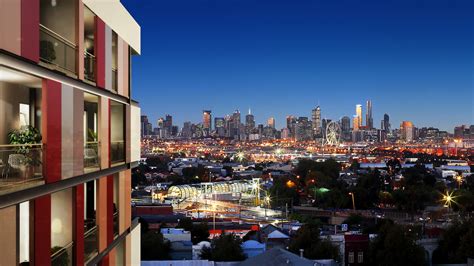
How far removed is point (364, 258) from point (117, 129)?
17359mm

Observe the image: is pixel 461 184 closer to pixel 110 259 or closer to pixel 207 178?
pixel 207 178

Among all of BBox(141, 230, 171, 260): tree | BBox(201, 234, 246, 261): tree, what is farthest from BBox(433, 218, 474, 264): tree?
BBox(141, 230, 171, 260): tree

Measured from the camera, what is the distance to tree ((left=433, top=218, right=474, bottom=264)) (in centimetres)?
1967

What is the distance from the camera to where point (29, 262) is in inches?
116

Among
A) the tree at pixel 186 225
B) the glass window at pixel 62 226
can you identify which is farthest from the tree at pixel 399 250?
the glass window at pixel 62 226

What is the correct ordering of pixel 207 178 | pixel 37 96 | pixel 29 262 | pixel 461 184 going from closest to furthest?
pixel 29 262, pixel 37 96, pixel 461 184, pixel 207 178

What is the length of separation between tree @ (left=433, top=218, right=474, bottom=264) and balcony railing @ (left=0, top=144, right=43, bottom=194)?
1899 centimetres

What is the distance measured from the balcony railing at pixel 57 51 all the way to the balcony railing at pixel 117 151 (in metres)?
1.31

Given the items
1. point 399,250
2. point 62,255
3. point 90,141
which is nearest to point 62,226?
point 62,255

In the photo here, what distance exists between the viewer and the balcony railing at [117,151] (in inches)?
191

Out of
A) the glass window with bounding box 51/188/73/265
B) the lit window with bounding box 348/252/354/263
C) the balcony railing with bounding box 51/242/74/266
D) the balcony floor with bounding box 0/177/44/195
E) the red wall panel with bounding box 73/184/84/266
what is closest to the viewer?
the balcony floor with bounding box 0/177/44/195

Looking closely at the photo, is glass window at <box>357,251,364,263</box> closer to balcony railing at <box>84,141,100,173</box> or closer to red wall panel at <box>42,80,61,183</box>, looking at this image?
balcony railing at <box>84,141,100,173</box>

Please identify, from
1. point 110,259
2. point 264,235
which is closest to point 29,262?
point 110,259

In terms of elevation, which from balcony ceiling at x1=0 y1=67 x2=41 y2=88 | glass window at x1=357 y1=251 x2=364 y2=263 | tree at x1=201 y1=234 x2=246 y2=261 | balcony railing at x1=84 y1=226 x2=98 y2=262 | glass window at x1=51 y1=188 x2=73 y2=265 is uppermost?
balcony ceiling at x1=0 y1=67 x2=41 y2=88
